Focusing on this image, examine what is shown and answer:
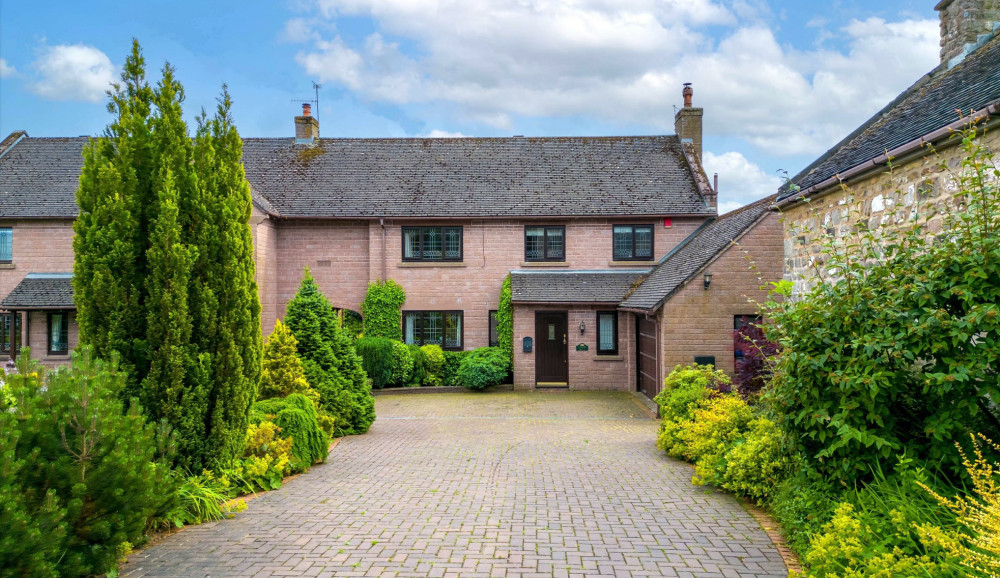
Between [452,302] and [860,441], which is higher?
[452,302]

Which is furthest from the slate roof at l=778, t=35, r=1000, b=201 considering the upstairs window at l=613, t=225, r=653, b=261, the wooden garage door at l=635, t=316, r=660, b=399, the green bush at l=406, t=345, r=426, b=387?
the green bush at l=406, t=345, r=426, b=387

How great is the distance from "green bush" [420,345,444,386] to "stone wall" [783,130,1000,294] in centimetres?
1226

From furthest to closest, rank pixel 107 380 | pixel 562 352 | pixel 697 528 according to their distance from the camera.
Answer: pixel 562 352
pixel 697 528
pixel 107 380

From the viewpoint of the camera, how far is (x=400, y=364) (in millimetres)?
19750

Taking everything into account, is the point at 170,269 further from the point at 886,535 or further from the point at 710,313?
the point at 710,313

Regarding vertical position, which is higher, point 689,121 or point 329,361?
point 689,121

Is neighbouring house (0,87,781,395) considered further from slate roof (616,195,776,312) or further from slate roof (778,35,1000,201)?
slate roof (778,35,1000,201)

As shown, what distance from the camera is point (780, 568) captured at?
5.51 meters

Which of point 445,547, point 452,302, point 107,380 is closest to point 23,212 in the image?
point 452,302

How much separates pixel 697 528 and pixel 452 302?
608 inches

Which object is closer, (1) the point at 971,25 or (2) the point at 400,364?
(1) the point at 971,25

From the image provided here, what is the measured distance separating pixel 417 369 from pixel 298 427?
10.8 meters

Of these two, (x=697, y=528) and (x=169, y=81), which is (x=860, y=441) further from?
(x=169, y=81)

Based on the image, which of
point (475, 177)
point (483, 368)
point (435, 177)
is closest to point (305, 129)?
point (435, 177)
